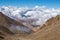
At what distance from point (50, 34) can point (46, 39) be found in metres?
6.68

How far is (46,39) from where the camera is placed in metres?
145

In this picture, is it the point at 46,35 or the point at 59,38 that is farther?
the point at 46,35

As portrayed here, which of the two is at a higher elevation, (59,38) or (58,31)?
(58,31)

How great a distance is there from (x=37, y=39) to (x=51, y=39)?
13.7 meters

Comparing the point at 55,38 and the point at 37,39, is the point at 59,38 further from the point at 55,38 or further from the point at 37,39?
the point at 37,39

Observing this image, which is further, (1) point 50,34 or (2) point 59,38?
→ (1) point 50,34

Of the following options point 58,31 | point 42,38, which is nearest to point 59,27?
point 58,31

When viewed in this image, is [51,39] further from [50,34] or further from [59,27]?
[59,27]

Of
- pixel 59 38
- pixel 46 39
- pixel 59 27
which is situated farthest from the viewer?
pixel 59 27

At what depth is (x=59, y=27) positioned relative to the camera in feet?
520

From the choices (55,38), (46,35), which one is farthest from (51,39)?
(46,35)

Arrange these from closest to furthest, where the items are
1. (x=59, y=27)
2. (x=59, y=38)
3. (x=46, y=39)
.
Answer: (x=59, y=38)
(x=46, y=39)
(x=59, y=27)

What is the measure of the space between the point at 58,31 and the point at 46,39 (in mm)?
12212

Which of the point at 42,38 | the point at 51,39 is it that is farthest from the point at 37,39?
the point at 51,39
